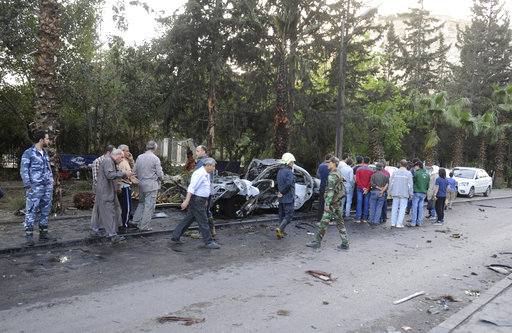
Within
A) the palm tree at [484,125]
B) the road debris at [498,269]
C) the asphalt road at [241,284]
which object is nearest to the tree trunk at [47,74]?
the asphalt road at [241,284]

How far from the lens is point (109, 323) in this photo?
4172 millimetres

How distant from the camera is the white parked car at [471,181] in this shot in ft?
75.4

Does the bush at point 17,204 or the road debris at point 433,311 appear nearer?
the road debris at point 433,311

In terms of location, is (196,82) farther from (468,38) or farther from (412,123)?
(468,38)

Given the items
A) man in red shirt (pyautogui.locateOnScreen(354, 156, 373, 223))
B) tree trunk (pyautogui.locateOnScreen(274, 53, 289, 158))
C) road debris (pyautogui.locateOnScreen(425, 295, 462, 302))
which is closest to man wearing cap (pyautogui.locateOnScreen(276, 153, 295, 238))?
man in red shirt (pyautogui.locateOnScreen(354, 156, 373, 223))

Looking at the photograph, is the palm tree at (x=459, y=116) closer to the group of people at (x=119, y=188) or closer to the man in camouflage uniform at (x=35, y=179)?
the group of people at (x=119, y=188)

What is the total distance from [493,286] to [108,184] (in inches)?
279

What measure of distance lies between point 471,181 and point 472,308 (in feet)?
68.0

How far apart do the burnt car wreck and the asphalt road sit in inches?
77.9

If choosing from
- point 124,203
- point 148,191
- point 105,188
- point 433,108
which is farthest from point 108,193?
point 433,108

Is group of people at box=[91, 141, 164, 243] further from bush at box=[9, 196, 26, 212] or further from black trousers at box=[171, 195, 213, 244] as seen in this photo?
bush at box=[9, 196, 26, 212]

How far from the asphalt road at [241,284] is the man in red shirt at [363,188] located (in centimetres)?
279

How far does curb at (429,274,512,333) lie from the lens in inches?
A: 171

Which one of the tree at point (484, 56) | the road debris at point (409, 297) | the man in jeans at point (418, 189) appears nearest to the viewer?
the road debris at point (409, 297)
